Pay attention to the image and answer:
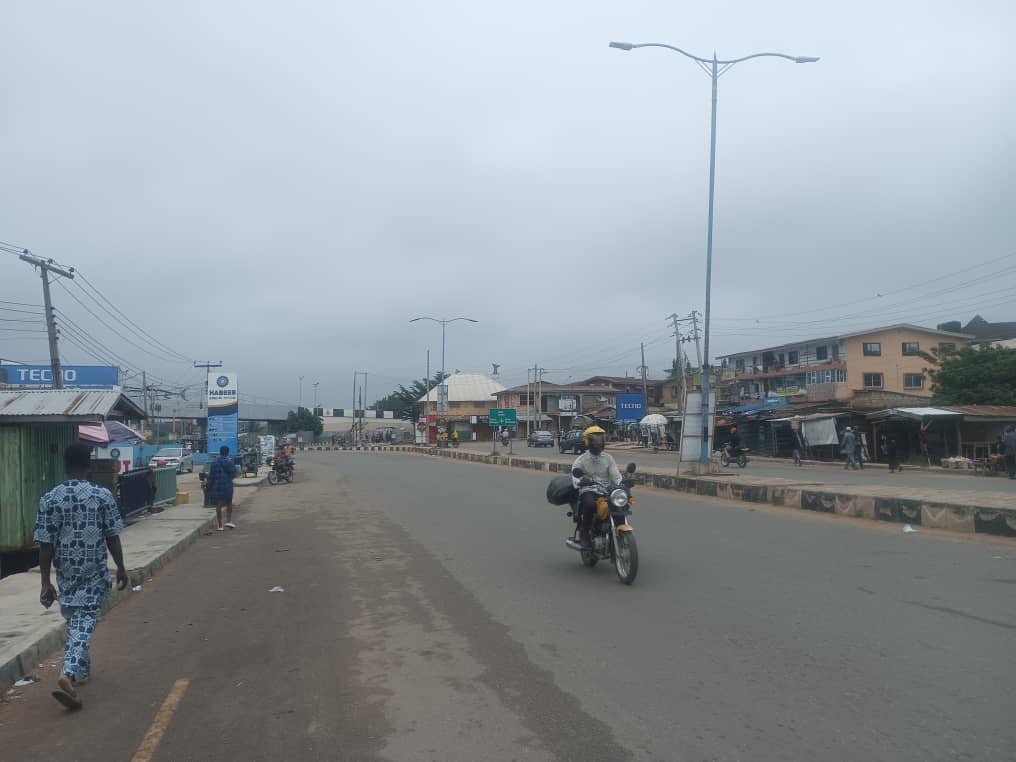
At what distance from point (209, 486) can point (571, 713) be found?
13372 mm

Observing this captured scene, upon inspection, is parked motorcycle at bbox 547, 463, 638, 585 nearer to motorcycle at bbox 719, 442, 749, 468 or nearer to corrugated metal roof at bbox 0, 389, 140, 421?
corrugated metal roof at bbox 0, 389, 140, 421

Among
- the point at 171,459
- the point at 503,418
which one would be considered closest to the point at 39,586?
the point at 171,459

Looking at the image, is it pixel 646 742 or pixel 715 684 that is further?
pixel 715 684

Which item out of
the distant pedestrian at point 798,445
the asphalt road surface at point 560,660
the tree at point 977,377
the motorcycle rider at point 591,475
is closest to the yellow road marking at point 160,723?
the asphalt road surface at point 560,660

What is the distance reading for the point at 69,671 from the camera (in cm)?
536

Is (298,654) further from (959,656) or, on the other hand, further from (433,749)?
(959,656)

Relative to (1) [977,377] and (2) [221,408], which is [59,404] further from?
(1) [977,377]

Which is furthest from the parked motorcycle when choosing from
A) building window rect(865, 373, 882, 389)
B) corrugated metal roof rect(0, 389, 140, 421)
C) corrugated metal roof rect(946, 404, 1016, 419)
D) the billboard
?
building window rect(865, 373, 882, 389)

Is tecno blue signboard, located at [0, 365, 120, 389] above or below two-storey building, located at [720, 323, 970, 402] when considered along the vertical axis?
below

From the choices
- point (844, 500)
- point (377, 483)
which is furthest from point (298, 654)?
point (377, 483)

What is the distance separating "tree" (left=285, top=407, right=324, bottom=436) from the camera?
111875 mm

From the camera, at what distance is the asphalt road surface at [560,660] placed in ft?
14.7

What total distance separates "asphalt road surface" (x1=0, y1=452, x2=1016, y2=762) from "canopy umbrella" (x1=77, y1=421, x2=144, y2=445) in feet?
20.8

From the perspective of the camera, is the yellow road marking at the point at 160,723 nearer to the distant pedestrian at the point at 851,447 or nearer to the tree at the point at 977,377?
the distant pedestrian at the point at 851,447
